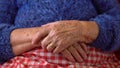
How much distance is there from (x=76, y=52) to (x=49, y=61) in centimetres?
13

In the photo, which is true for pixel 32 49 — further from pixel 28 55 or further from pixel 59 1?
pixel 59 1

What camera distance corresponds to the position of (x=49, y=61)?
3.69 feet

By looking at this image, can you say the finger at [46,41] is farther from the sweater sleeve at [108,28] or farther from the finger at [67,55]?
the sweater sleeve at [108,28]

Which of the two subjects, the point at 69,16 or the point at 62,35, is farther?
the point at 69,16

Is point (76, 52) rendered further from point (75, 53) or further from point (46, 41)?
point (46, 41)

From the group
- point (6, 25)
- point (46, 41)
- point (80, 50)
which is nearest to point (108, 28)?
point (80, 50)

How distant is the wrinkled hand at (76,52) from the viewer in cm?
110

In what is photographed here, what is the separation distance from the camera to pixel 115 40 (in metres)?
1.17

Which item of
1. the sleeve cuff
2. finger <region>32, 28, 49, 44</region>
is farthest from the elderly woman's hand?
the sleeve cuff

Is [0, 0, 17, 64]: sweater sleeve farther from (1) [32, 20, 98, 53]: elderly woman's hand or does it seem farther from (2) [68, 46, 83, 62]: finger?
(2) [68, 46, 83, 62]: finger

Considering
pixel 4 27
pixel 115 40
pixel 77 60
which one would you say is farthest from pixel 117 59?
pixel 4 27

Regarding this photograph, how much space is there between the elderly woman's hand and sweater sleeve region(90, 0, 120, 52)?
58 millimetres

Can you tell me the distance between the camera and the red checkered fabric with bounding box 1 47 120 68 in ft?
3.67

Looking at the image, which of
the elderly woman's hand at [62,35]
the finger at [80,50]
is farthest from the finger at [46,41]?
the finger at [80,50]
